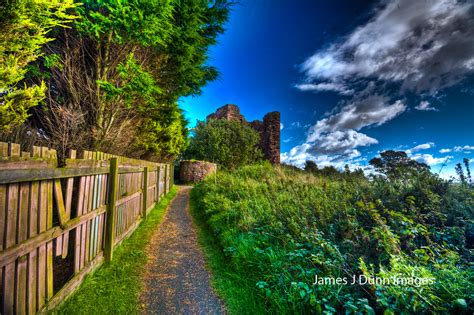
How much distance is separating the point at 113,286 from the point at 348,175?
8.49m

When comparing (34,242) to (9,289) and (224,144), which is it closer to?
(9,289)

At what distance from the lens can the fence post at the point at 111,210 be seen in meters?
3.50

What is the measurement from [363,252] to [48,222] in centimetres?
374

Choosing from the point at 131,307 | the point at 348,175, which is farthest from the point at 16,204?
the point at 348,175

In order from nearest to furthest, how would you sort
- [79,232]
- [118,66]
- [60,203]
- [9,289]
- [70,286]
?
[9,289]
[60,203]
[70,286]
[79,232]
[118,66]

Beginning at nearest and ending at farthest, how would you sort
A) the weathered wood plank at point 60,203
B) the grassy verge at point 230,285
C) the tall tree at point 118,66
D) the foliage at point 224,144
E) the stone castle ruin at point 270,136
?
1. the weathered wood plank at point 60,203
2. the grassy verge at point 230,285
3. the tall tree at point 118,66
4. the foliage at point 224,144
5. the stone castle ruin at point 270,136

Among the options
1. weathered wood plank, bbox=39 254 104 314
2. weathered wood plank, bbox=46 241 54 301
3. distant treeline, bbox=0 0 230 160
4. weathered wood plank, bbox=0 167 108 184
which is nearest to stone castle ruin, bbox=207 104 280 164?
distant treeline, bbox=0 0 230 160

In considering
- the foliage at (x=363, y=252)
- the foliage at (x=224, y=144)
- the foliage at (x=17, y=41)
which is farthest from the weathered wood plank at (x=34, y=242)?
the foliage at (x=224, y=144)

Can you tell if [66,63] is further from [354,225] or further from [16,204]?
[354,225]

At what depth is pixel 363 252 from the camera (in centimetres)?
257

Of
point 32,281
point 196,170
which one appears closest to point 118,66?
point 32,281

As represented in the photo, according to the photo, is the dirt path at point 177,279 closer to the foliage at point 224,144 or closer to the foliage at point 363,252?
the foliage at point 363,252

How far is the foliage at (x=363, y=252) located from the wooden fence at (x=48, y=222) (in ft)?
7.43

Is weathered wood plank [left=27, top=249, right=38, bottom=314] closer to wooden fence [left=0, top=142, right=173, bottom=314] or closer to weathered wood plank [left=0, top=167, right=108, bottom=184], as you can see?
wooden fence [left=0, top=142, right=173, bottom=314]
